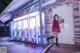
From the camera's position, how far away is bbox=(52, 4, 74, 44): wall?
623 inches

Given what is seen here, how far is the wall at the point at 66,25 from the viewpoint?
1582cm

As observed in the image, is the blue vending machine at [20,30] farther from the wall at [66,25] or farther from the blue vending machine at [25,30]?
the wall at [66,25]

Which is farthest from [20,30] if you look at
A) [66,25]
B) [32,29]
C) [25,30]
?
[66,25]

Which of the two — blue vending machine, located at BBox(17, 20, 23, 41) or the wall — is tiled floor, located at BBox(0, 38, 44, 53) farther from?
blue vending machine, located at BBox(17, 20, 23, 41)

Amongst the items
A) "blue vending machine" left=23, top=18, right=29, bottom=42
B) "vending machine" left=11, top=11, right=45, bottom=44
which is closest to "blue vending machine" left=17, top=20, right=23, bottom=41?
"vending machine" left=11, top=11, right=45, bottom=44

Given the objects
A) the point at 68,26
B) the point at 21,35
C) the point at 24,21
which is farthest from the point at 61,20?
the point at 21,35

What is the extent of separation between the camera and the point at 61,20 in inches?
656

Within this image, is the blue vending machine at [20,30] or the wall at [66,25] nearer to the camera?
the wall at [66,25]

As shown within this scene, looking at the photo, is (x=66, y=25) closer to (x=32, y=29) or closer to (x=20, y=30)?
(x=32, y=29)

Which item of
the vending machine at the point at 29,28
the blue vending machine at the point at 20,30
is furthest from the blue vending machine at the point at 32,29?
the blue vending machine at the point at 20,30

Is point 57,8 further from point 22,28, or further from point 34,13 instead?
point 22,28

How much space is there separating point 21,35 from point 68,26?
26.4ft

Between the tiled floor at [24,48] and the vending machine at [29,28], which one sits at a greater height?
the vending machine at [29,28]

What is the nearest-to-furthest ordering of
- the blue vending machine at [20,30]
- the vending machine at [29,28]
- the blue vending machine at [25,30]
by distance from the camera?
the vending machine at [29,28], the blue vending machine at [25,30], the blue vending machine at [20,30]
